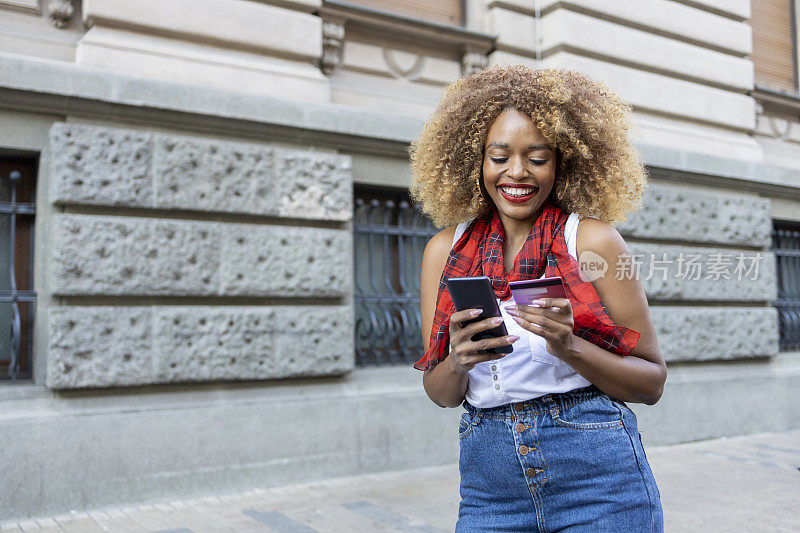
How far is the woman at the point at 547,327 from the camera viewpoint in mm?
1733

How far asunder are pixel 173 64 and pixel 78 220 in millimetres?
1370

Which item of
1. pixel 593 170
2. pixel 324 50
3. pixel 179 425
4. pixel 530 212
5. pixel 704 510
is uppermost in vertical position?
pixel 324 50

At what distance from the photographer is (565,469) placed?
5.72ft

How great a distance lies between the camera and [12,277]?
16.4 feet

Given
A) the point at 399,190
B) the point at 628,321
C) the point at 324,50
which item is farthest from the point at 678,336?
the point at 628,321

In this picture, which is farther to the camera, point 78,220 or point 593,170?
point 78,220

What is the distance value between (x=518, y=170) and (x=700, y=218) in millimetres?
6566

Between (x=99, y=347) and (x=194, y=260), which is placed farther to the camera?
(x=194, y=260)

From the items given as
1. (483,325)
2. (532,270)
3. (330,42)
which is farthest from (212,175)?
(483,325)

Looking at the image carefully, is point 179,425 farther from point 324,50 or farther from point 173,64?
point 324,50

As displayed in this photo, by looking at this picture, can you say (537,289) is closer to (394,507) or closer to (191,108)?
(394,507)

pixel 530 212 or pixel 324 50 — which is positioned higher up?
pixel 324 50

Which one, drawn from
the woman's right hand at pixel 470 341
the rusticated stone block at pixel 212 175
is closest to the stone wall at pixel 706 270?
the rusticated stone block at pixel 212 175

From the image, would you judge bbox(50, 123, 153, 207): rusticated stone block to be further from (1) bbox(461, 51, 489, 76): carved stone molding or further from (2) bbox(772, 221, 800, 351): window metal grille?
(2) bbox(772, 221, 800, 351): window metal grille
